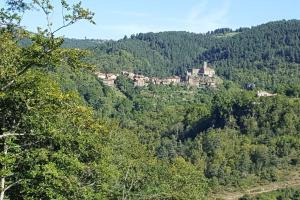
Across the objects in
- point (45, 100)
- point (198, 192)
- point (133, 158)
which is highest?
point (45, 100)

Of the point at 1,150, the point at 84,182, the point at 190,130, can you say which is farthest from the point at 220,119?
the point at 1,150

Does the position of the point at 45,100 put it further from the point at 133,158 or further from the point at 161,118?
the point at 161,118

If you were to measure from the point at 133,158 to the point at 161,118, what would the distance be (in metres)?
132

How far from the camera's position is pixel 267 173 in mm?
121250

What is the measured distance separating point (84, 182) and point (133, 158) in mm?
14906

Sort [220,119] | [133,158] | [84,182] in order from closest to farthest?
[84,182] → [133,158] → [220,119]

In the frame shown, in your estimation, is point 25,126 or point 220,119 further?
point 220,119

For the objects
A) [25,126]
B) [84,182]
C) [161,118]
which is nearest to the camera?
[25,126]

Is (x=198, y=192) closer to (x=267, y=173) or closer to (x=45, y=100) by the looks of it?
(x=45, y=100)

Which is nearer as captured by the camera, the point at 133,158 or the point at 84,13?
the point at 84,13

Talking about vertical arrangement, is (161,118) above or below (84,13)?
below

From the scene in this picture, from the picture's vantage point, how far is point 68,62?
17953mm

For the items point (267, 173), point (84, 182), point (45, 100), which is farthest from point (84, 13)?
point (267, 173)

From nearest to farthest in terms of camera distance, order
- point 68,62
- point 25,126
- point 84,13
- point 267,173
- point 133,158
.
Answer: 1. point 84,13
2. point 68,62
3. point 25,126
4. point 133,158
5. point 267,173
